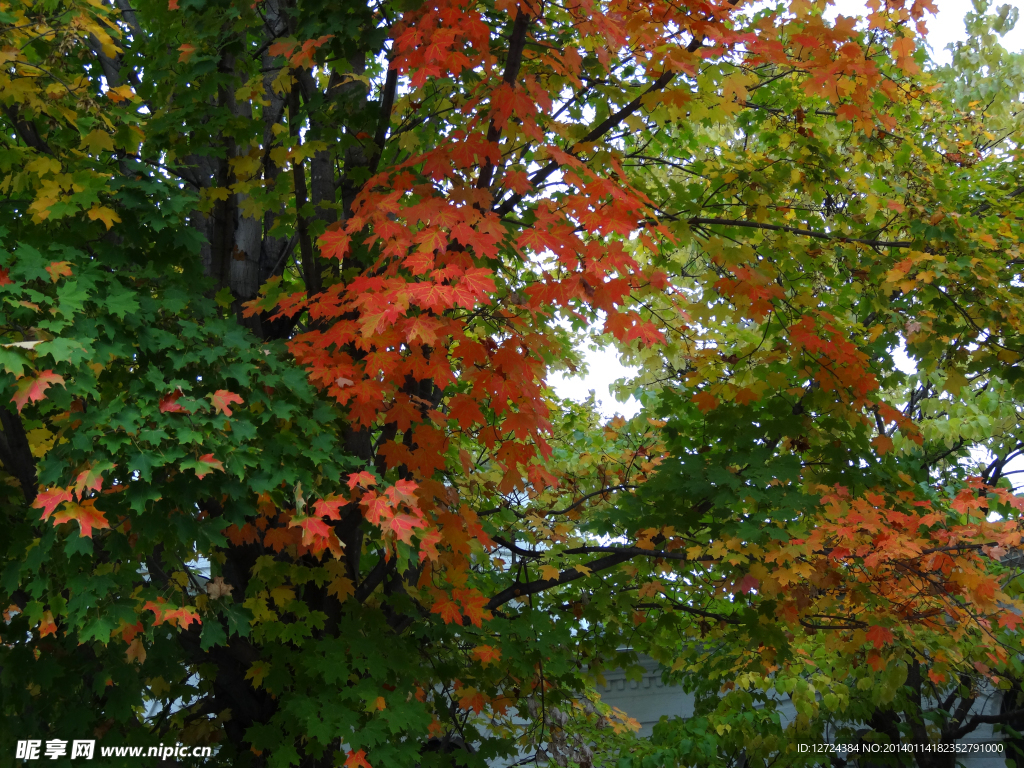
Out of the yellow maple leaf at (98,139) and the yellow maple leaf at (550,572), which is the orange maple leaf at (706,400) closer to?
the yellow maple leaf at (550,572)

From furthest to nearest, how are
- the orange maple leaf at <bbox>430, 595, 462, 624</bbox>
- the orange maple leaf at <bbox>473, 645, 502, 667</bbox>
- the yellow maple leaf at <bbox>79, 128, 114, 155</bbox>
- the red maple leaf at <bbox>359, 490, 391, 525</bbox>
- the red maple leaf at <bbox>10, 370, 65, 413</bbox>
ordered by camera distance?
1. the orange maple leaf at <bbox>473, 645, 502, 667</bbox>
2. the orange maple leaf at <bbox>430, 595, 462, 624</bbox>
3. the yellow maple leaf at <bbox>79, 128, 114, 155</bbox>
4. the red maple leaf at <bbox>359, 490, 391, 525</bbox>
5. the red maple leaf at <bbox>10, 370, 65, 413</bbox>

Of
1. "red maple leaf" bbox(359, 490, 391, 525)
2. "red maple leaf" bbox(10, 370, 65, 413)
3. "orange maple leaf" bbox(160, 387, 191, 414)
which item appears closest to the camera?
"red maple leaf" bbox(10, 370, 65, 413)

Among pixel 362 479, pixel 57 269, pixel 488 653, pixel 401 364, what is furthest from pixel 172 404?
pixel 488 653

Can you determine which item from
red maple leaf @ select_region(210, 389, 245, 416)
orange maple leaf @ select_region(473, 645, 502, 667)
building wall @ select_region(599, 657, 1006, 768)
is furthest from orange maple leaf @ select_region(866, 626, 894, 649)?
building wall @ select_region(599, 657, 1006, 768)

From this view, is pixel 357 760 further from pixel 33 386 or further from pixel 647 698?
pixel 647 698

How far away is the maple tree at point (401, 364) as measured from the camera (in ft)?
13.4

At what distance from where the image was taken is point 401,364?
15.2 ft

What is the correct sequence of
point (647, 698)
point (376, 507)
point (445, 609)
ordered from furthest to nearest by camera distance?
point (647, 698) → point (445, 609) → point (376, 507)

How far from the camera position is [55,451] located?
3.73 metres

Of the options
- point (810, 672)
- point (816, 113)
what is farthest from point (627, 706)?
point (816, 113)

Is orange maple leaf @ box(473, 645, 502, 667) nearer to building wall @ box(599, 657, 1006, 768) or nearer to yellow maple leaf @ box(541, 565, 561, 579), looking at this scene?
yellow maple leaf @ box(541, 565, 561, 579)

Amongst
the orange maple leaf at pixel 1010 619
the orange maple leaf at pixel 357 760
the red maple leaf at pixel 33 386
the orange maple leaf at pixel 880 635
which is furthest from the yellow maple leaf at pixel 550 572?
the red maple leaf at pixel 33 386

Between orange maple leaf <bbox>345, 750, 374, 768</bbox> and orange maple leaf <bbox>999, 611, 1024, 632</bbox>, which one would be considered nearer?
orange maple leaf <bbox>345, 750, 374, 768</bbox>

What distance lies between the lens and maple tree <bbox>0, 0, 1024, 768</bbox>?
13.4ft
